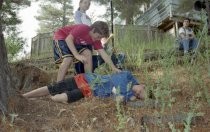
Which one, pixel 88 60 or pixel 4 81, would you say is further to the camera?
pixel 88 60

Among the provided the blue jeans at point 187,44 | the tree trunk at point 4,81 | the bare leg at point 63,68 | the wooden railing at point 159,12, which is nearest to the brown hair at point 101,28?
the bare leg at point 63,68

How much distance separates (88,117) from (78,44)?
1.80 m

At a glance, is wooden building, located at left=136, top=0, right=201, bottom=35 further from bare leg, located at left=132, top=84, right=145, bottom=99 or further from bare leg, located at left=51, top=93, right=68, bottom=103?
bare leg, located at left=51, top=93, right=68, bottom=103

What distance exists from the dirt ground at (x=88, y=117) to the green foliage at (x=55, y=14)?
97.3ft

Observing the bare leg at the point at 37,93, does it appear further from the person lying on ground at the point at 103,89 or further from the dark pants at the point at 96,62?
the dark pants at the point at 96,62

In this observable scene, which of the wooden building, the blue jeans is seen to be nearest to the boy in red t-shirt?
the blue jeans

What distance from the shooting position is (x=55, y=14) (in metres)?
36.7

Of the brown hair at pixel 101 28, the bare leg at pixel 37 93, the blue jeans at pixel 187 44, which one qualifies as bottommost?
the bare leg at pixel 37 93

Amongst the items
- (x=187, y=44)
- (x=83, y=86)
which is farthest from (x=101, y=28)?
(x=187, y=44)

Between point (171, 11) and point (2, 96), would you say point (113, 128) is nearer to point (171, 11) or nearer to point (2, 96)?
point (2, 96)

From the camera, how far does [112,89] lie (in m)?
5.02

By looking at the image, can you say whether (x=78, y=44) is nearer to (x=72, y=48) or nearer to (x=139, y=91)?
(x=72, y=48)

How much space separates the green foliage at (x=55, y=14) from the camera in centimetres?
3559

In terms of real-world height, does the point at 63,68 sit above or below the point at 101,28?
below
